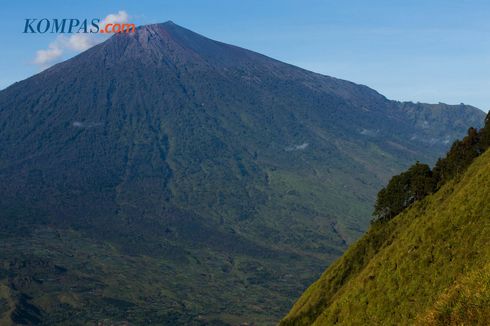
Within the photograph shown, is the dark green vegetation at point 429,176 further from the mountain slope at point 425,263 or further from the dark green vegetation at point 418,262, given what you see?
the mountain slope at point 425,263

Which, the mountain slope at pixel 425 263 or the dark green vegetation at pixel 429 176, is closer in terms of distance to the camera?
the mountain slope at pixel 425 263

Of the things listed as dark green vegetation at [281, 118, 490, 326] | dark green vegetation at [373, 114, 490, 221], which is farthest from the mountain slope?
dark green vegetation at [373, 114, 490, 221]

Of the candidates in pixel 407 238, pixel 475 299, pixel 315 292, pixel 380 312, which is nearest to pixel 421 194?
pixel 315 292

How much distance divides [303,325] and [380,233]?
47.4ft

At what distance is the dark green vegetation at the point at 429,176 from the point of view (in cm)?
7475

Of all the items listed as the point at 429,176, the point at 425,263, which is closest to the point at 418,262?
the point at 425,263

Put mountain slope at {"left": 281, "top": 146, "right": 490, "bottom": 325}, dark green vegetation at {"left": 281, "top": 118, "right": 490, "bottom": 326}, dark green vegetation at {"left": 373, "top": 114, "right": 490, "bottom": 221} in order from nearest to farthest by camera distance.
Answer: mountain slope at {"left": 281, "top": 146, "right": 490, "bottom": 325}, dark green vegetation at {"left": 281, "top": 118, "right": 490, "bottom": 326}, dark green vegetation at {"left": 373, "top": 114, "right": 490, "bottom": 221}

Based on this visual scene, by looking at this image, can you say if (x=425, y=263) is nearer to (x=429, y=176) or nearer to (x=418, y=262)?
(x=418, y=262)

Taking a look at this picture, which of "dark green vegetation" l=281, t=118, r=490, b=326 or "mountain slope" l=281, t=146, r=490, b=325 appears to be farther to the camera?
"dark green vegetation" l=281, t=118, r=490, b=326

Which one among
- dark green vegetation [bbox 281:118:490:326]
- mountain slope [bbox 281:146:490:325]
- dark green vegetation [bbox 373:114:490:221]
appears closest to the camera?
mountain slope [bbox 281:146:490:325]

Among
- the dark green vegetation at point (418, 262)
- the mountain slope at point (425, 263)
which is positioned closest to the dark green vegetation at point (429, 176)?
the dark green vegetation at point (418, 262)

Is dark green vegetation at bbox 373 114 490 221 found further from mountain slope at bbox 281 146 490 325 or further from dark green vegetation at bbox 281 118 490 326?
mountain slope at bbox 281 146 490 325

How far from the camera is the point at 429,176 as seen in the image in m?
78.8

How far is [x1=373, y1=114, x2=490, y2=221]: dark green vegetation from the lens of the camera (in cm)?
7475
